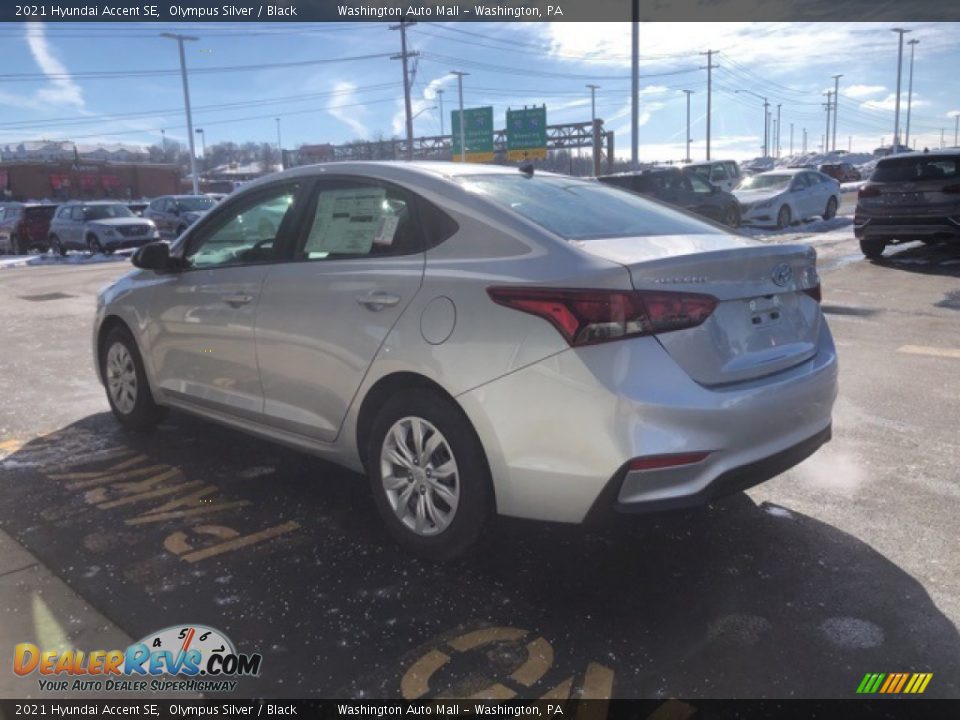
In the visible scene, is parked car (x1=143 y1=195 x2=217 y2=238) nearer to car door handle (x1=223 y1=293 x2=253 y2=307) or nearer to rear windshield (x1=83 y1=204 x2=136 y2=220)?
rear windshield (x1=83 y1=204 x2=136 y2=220)

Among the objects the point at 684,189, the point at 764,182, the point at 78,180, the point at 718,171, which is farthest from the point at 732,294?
the point at 78,180

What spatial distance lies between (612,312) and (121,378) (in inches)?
153

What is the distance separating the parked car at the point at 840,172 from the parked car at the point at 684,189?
99.4ft

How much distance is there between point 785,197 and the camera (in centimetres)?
2052

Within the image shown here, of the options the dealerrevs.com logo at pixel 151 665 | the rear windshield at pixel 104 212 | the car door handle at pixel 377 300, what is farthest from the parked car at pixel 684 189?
the dealerrevs.com logo at pixel 151 665

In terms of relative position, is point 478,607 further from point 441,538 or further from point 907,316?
point 907,316

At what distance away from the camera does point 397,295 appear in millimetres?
3482

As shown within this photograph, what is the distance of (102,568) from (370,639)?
1.38 metres

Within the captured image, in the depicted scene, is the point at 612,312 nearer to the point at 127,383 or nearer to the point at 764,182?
the point at 127,383

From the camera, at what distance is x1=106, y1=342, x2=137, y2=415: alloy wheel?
5.36m

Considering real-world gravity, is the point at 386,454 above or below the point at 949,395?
above

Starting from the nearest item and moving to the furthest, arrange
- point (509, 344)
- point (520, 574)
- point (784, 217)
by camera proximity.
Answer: point (509, 344) → point (520, 574) → point (784, 217)

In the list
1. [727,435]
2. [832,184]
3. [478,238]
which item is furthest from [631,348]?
[832,184]

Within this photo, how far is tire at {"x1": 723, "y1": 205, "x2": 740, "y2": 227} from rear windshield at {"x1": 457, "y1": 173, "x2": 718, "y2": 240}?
53.3 ft
